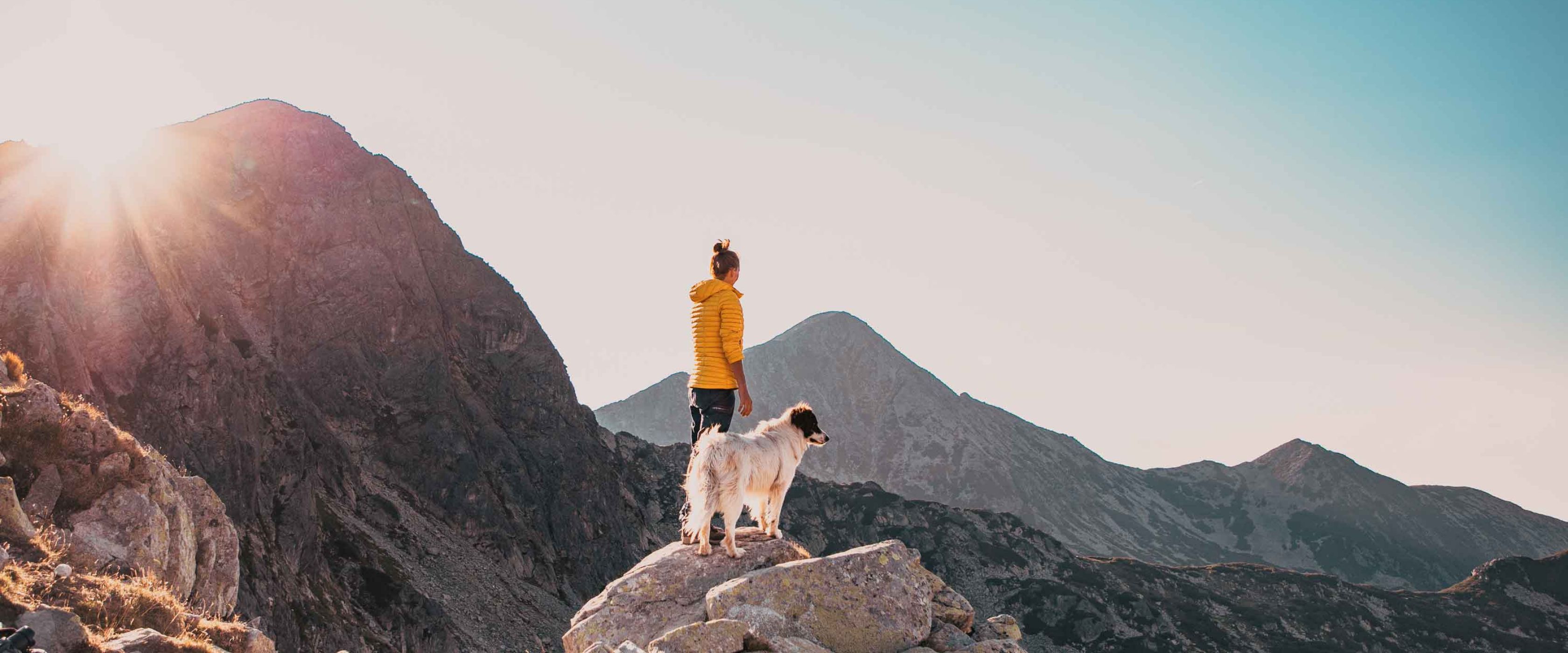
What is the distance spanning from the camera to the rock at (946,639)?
Answer: 14.6m

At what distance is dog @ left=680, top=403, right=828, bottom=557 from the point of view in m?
15.1

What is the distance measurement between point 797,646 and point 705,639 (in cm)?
136

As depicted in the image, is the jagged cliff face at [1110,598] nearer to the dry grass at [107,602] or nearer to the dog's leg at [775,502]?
the dog's leg at [775,502]

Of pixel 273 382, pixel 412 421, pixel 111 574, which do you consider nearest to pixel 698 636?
pixel 111 574

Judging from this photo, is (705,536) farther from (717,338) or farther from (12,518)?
(12,518)

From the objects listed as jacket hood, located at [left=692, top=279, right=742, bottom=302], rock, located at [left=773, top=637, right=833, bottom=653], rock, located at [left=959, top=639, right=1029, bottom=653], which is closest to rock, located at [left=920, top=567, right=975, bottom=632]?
rock, located at [left=959, top=639, right=1029, bottom=653]

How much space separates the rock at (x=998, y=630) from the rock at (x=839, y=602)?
1.44 meters

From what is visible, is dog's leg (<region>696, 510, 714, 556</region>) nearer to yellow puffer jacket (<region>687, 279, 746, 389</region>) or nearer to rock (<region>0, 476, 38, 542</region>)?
yellow puffer jacket (<region>687, 279, 746, 389</region>)

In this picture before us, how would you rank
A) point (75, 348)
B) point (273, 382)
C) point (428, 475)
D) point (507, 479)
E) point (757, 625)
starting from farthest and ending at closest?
1. point (507, 479)
2. point (428, 475)
3. point (273, 382)
4. point (75, 348)
5. point (757, 625)

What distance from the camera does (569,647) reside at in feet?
49.6

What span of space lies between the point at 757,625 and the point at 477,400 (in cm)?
11615

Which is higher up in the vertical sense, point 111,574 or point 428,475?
point 111,574

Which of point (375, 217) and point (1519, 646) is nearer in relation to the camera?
point (375, 217)

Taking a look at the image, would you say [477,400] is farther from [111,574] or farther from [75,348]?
[111,574]
